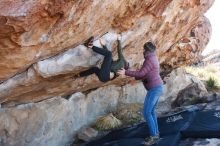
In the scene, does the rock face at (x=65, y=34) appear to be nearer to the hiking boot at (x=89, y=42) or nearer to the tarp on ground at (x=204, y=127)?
the hiking boot at (x=89, y=42)

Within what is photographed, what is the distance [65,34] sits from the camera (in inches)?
343

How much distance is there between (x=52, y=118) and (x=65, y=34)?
145 inches

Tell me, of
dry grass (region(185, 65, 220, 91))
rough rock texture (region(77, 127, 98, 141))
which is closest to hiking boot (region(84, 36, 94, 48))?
rough rock texture (region(77, 127, 98, 141))

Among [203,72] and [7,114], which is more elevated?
[203,72]

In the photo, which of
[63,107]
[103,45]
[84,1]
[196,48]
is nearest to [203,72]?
[196,48]

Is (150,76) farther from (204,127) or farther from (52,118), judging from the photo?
(52,118)

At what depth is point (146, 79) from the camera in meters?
9.77

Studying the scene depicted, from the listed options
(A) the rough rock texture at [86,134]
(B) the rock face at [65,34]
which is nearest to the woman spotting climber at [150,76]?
(B) the rock face at [65,34]

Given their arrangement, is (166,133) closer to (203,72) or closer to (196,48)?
(196,48)

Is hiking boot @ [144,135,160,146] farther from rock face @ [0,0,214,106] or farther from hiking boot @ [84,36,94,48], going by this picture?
hiking boot @ [84,36,94,48]

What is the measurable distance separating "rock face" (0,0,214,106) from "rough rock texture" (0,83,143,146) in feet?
0.89

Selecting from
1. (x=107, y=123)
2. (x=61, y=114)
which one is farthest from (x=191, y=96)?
(x=61, y=114)

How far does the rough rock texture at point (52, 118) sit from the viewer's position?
10688 millimetres

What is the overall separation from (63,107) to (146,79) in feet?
10.7
